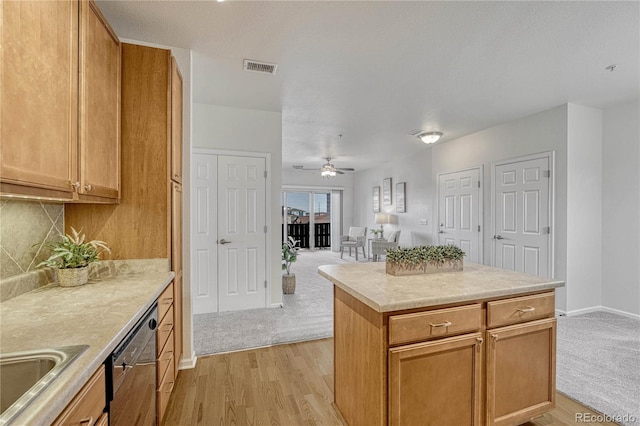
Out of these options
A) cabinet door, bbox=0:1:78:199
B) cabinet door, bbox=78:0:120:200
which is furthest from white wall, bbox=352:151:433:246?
cabinet door, bbox=0:1:78:199

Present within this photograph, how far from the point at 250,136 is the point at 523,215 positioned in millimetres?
3877

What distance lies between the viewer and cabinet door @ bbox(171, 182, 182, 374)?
215 cm

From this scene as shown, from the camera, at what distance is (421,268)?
1917 millimetres

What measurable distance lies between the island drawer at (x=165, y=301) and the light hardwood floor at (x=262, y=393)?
27.6 inches

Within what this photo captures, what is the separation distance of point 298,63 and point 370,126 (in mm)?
2272

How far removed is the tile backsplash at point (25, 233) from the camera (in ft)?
4.77

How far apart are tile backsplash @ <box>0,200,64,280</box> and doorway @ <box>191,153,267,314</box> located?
Result: 1888mm

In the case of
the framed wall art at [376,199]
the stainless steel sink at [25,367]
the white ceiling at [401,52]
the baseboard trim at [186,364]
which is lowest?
the baseboard trim at [186,364]

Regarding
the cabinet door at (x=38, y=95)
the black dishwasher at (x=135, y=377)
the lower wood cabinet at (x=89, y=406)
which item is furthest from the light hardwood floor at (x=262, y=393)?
the cabinet door at (x=38, y=95)

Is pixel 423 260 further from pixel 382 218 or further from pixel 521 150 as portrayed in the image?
pixel 382 218

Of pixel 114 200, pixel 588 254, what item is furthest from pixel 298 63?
pixel 588 254

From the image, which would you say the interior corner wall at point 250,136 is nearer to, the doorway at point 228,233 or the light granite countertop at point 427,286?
the doorway at point 228,233

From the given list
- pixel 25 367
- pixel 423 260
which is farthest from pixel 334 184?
pixel 25 367

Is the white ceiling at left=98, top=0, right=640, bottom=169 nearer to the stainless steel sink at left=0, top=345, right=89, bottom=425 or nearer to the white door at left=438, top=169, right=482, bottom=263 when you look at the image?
the white door at left=438, top=169, right=482, bottom=263
